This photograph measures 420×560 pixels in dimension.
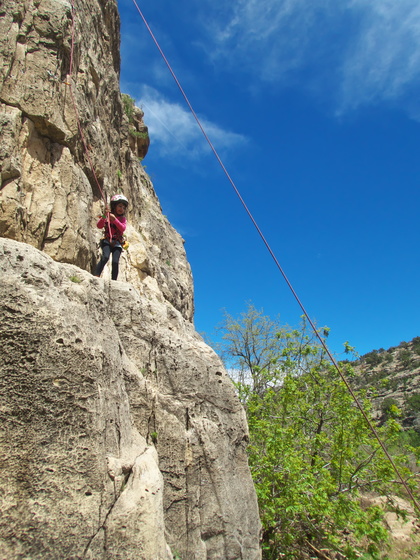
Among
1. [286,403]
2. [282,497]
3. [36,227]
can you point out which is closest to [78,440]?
[36,227]

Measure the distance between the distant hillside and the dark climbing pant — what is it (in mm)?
28244

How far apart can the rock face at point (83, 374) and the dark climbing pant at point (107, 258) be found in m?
0.29

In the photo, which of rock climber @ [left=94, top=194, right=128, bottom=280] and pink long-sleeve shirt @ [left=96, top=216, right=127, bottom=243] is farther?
pink long-sleeve shirt @ [left=96, top=216, right=127, bottom=243]

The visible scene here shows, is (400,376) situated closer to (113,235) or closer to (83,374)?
(113,235)

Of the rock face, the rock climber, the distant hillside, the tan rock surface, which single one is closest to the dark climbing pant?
the rock climber

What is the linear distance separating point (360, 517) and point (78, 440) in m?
7.47

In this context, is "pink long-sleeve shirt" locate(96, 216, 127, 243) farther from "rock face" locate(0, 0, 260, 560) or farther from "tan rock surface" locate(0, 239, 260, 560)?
"tan rock surface" locate(0, 239, 260, 560)

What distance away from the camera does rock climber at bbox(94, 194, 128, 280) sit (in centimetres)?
761

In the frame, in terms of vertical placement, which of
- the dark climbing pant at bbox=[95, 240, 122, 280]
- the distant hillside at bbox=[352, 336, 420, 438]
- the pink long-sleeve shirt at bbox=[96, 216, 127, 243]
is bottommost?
the dark climbing pant at bbox=[95, 240, 122, 280]

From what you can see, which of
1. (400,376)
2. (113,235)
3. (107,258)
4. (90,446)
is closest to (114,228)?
(113,235)

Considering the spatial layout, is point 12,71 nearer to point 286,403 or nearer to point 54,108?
point 54,108

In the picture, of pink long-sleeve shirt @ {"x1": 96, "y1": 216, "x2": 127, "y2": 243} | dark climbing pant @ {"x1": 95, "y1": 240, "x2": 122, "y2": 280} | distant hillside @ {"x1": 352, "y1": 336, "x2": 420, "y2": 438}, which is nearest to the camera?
dark climbing pant @ {"x1": 95, "y1": 240, "x2": 122, "y2": 280}

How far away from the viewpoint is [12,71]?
6.80m

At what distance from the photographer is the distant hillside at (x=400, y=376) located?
40797 mm
